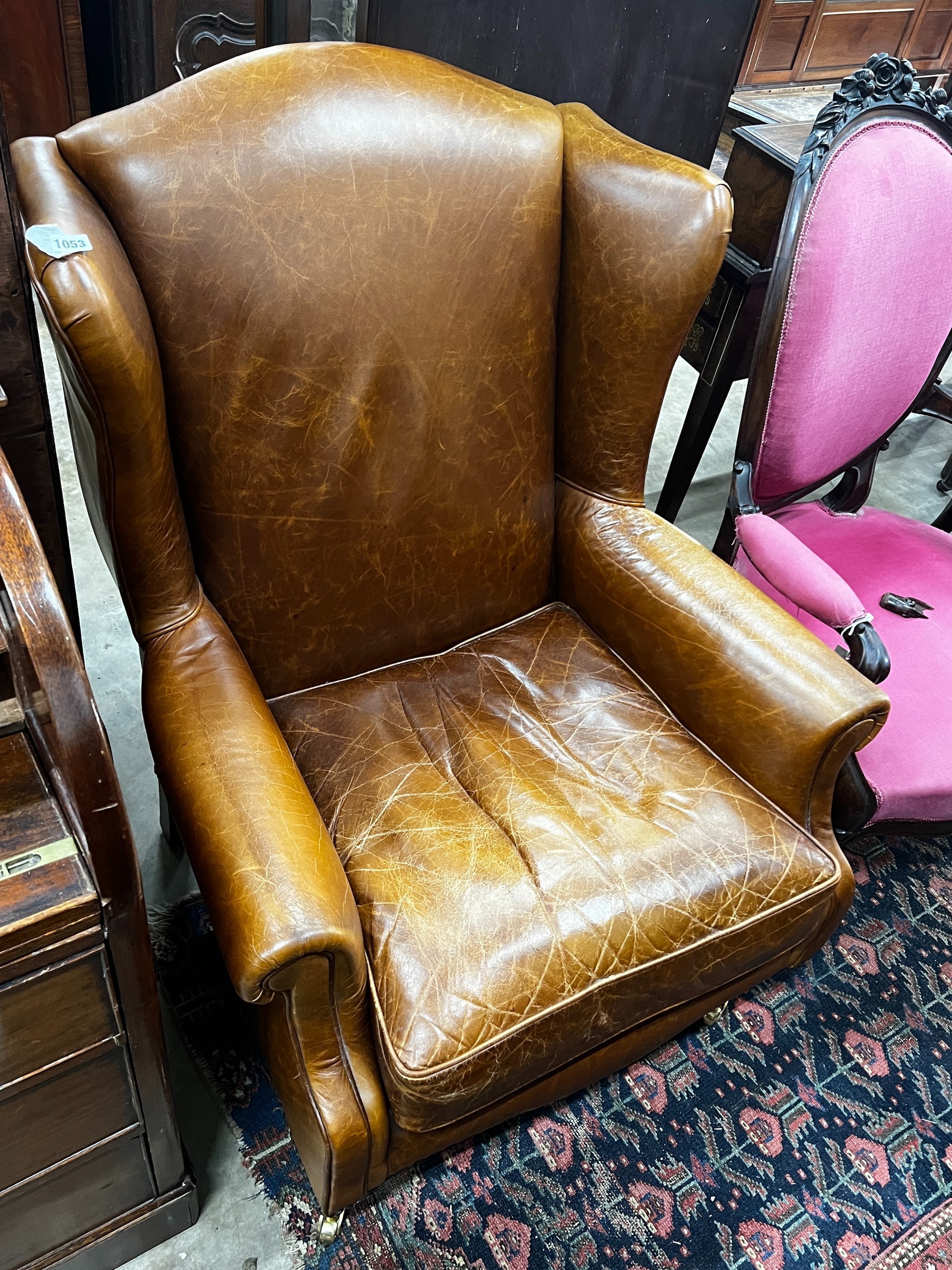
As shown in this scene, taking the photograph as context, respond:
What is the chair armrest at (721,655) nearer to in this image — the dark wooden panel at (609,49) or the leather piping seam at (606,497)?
the leather piping seam at (606,497)

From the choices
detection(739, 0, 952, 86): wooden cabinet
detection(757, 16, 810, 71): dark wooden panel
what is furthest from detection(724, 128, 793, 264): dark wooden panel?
detection(757, 16, 810, 71): dark wooden panel

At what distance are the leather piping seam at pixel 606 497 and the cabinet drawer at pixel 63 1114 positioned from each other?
37.9 inches

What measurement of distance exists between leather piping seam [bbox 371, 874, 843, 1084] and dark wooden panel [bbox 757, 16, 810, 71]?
208 inches

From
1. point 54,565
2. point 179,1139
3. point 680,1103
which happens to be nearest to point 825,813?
point 680,1103

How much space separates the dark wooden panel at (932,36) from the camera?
569 centimetres

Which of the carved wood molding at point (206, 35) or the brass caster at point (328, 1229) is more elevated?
the carved wood molding at point (206, 35)

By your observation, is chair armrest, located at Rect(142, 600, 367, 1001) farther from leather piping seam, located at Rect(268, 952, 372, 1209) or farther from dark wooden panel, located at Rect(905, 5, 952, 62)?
dark wooden panel, located at Rect(905, 5, 952, 62)

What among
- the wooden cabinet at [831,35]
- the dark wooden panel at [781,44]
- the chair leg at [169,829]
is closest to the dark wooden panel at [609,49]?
the chair leg at [169,829]

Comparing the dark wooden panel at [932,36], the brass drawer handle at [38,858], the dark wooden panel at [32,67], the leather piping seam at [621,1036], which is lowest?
the leather piping seam at [621,1036]

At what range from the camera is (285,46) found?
3.58ft

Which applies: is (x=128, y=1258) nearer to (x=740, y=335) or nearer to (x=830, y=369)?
(x=830, y=369)

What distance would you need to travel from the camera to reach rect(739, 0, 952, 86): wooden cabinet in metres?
5.08

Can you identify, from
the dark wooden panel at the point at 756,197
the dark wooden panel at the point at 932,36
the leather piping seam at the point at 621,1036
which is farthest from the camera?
the dark wooden panel at the point at 932,36

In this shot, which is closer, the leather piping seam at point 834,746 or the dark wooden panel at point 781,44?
the leather piping seam at point 834,746
